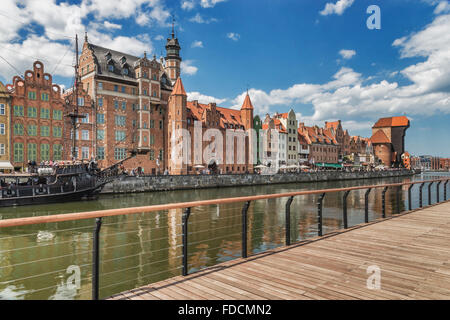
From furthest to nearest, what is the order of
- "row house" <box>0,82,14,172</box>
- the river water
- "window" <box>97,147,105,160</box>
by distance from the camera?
"window" <box>97,147,105,160</box> < "row house" <box>0,82,14,172</box> < the river water

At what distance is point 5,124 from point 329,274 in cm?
4318

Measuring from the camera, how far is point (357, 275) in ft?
14.6

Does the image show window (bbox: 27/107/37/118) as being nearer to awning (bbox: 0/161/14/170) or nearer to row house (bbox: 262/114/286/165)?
awning (bbox: 0/161/14/170)

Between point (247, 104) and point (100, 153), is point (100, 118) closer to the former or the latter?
point (100, 153)

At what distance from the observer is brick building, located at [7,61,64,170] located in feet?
122

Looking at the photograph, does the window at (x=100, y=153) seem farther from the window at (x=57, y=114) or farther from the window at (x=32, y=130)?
the window at (x=32, y=130)

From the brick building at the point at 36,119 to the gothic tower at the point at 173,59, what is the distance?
25373 mm

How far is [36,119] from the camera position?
38719 millimetres

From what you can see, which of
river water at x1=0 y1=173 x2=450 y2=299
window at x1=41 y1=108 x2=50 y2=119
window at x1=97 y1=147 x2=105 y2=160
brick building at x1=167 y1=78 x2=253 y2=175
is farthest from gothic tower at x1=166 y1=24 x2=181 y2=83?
river water at x1=0 y1=173 x2=450 y2=299

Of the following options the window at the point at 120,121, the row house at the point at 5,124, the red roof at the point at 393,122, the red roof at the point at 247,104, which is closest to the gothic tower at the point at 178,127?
the window at the point at 120,121

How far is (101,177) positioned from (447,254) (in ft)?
114

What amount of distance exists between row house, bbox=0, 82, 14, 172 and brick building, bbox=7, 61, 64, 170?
0.44m

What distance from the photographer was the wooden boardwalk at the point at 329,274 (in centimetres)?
374
